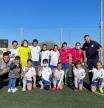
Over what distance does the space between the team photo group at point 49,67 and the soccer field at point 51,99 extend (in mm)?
494

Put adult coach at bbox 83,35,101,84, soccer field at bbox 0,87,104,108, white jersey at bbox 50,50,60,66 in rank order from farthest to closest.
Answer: white jersey at bbox 50,50,60,66
adult coach at bbox 83,35,101,84
soccer field at bbox 0,87,104,108

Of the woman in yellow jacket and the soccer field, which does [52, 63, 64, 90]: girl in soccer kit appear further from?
the woman in yellow jacket

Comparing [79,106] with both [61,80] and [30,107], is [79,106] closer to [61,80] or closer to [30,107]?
[30,107]

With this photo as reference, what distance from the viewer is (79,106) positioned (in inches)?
415

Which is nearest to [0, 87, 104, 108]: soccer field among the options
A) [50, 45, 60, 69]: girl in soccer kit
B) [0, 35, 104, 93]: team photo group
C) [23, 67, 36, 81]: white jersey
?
[0, 35, 104, 93]: team photo group

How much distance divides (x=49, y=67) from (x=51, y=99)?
2.83 meters

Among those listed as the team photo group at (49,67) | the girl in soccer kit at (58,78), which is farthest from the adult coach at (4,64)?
the girl in soccer kit at (58,78)

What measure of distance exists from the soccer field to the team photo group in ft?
1.62

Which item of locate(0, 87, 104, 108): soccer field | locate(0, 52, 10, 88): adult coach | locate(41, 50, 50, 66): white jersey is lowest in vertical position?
locate(0, 87, 104, 108): soccer field

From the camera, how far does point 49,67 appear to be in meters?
14.3

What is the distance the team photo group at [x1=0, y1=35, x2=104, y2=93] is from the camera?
1346cm

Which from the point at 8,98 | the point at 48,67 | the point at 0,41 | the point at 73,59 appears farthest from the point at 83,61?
the point at 0,41

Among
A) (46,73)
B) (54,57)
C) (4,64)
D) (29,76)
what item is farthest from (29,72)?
(54,57)

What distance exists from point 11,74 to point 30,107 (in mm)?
3283
